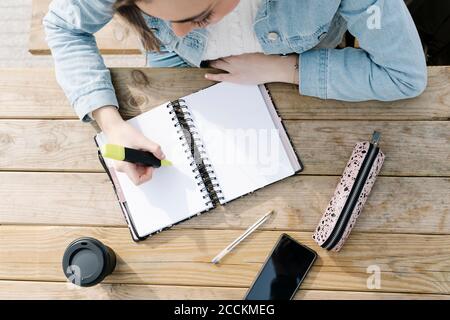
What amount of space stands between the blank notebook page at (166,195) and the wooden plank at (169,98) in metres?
0.15

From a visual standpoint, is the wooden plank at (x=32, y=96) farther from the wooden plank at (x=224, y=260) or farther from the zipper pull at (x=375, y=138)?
the zipper pull at (x=375, y=138)

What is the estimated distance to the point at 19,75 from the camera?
1110 millimetres

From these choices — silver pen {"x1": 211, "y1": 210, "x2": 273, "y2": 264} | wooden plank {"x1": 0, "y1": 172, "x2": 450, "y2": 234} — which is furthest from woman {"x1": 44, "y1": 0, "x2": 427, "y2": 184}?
silver pen {"x1": 211, "y1": 210, "x2": 273, "y2": 264}

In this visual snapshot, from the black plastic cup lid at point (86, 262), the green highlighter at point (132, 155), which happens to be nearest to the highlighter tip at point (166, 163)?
the green highlighter at point (132, 155)

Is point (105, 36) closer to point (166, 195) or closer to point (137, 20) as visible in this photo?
point (137, 20)

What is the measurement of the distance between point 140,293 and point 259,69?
0.61 metres

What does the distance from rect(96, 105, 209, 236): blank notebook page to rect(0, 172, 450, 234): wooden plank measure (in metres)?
0.04

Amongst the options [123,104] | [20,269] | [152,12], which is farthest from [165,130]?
[20,269]

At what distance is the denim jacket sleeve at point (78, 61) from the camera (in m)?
1.01

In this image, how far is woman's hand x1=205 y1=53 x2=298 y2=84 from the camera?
102 centimetres

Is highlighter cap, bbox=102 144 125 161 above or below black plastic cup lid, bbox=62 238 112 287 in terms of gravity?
above

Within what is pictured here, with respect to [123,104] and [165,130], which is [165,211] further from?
[123,104]

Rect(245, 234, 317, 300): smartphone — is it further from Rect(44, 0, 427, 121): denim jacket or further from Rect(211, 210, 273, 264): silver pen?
Rect(44, 0, 427, 121): denim jacket
